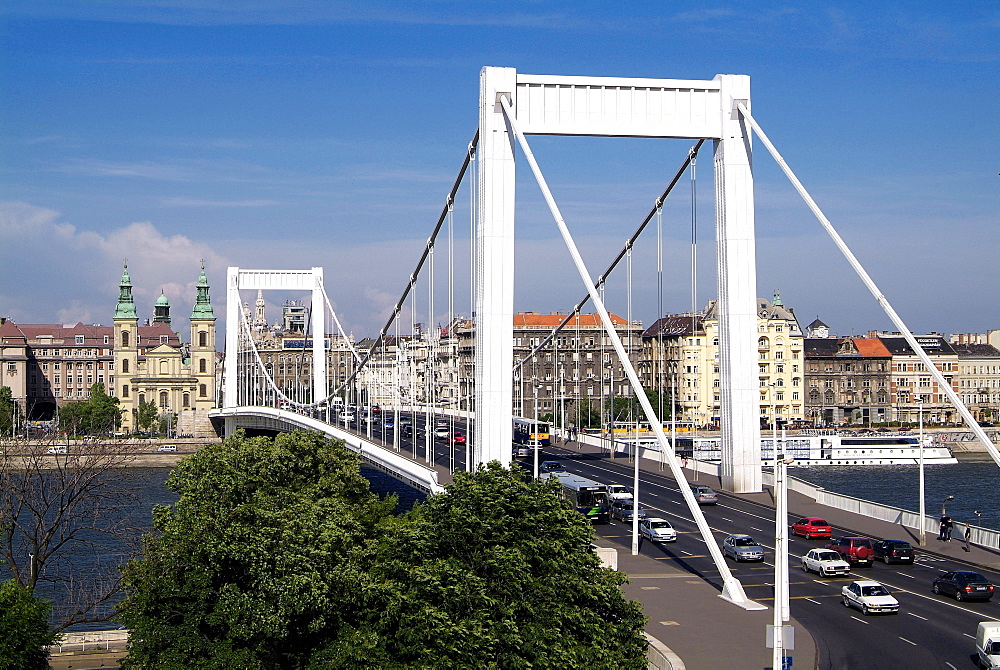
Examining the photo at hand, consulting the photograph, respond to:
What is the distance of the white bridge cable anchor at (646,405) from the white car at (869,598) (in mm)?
A: 2829

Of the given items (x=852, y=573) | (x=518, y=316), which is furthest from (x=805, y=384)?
(x=852, y=573)

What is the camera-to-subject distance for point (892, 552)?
114 ft

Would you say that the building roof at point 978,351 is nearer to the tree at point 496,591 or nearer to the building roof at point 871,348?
the building roof at point 871,348

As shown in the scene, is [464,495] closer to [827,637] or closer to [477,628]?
[477,628]

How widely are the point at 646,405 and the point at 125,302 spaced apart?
5183 inches

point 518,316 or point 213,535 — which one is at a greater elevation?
point 518,316

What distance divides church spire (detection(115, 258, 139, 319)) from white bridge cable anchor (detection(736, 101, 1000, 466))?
420ft

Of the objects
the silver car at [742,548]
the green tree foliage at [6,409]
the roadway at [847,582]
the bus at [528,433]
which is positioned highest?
the green tree foliage at [6,409]

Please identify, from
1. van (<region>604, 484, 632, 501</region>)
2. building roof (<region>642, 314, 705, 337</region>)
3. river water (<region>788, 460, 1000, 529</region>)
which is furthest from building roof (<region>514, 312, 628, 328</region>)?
van (<region>604, 484, 632, 501</region>)

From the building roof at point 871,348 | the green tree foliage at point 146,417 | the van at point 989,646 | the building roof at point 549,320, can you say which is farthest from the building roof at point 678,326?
the van at point 989,646

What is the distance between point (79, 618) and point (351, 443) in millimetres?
16748

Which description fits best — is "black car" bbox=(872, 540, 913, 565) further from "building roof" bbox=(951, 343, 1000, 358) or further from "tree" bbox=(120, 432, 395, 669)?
"building roof" bbox=(951, 343, 1000, 358)

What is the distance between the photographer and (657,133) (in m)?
28.1

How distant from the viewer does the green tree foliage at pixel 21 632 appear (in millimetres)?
21656
